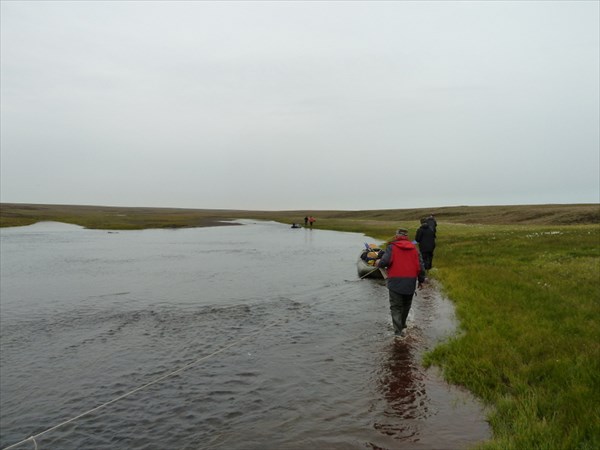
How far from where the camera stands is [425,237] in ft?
67.7

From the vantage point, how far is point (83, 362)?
10992mm

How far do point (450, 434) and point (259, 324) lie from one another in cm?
840

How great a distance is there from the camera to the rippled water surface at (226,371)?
7.11m

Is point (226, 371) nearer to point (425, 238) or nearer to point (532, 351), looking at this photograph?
point (532, 351)

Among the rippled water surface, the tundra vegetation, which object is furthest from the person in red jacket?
A: the tundra vegetation

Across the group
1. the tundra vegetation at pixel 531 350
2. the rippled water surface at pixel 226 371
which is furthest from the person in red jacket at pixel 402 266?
the tundra vegetation at pixel 531 350

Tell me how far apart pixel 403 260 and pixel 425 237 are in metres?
9.94

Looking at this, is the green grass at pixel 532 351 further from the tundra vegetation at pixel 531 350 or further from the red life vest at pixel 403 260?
the red life vest at pixel 403 260

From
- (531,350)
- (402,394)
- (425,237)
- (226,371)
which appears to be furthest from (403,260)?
(425,237)

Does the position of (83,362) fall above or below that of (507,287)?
below

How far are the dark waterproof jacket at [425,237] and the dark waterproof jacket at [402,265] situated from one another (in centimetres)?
924

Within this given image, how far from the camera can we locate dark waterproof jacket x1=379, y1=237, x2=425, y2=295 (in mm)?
11211

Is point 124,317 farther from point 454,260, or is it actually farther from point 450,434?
point 454,260

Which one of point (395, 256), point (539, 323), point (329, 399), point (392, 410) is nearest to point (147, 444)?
point (329, 399)
